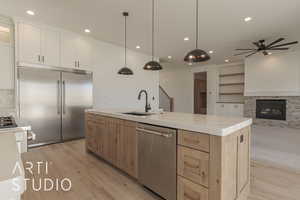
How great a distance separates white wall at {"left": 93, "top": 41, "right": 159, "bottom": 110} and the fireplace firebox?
4.69 metres

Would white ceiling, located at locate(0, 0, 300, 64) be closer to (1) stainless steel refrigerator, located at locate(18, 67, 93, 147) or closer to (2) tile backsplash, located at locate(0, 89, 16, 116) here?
(1) stainless steel refrigerator, located at locate(18, 67, 93, 147)

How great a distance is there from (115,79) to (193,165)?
4512 mm

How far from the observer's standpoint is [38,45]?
3750 mm

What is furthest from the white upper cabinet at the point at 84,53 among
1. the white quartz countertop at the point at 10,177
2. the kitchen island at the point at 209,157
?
the white quartz countertop at the point at 10,177

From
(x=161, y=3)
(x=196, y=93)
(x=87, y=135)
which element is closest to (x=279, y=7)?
A: (x=161, y=3)

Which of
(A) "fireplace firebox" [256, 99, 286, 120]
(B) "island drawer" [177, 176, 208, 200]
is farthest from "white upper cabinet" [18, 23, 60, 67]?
(A) "fireplace firebox" [256, 99, 286, 120]

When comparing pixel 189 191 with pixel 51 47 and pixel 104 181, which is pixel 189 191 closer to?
pixel 104 181

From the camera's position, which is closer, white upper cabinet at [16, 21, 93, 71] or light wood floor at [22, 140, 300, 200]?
light wood floor at [22, 140, 300, 200]

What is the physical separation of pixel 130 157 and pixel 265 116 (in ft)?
22.1

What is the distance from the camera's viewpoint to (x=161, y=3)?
3.05m

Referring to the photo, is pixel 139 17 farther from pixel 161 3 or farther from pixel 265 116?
pixel 265 116

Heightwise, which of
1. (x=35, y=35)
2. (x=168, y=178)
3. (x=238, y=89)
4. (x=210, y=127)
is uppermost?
(x=35, y=35)

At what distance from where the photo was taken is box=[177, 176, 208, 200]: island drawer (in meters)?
1.46

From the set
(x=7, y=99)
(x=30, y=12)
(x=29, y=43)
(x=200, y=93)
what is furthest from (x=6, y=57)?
(x=200, y=93)
